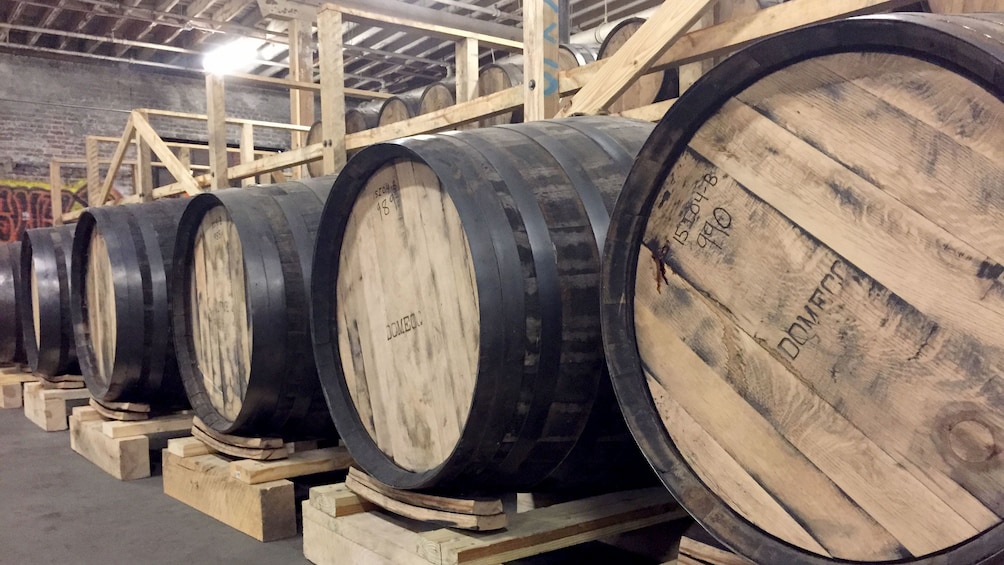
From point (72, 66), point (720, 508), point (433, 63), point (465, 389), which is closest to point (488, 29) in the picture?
point (433, 63)

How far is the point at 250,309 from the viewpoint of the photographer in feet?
9.68

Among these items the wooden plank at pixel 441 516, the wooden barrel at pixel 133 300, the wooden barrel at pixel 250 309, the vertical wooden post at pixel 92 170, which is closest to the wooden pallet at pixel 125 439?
the wooden barrel at pixel 133 300

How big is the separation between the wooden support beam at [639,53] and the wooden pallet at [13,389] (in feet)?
18.6

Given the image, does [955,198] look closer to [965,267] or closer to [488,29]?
[965,267]

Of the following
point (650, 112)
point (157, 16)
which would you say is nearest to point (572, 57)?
point (650, 112)

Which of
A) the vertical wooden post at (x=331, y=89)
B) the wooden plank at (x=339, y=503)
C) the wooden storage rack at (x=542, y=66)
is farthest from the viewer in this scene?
the vertical wooden post at (x=331, y=89)

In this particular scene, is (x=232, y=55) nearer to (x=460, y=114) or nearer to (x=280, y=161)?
(x=280, y=161)

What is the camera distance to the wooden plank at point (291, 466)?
10.3 feet

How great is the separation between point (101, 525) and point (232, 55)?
13.1m

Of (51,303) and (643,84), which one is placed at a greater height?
(643,84)

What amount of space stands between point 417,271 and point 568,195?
483 millimetres

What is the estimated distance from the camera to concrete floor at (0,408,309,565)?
297 cm

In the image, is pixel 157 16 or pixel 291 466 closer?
pixel 291 466

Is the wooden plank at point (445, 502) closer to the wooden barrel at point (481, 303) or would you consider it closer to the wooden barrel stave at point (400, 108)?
the wooden barrel at point (481, 303)
